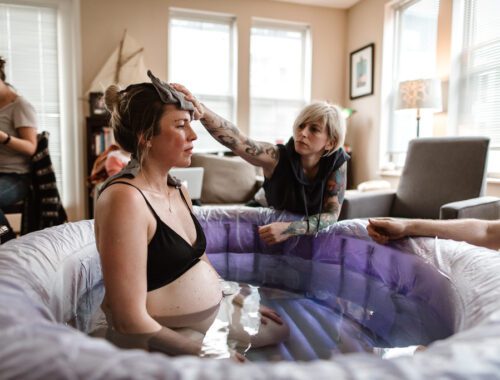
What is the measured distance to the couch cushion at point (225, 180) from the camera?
3.68 m

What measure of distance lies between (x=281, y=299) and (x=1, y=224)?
1346 mm

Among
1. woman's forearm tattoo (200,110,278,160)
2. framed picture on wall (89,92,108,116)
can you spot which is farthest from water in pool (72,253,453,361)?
framed picture on wall (89,92,108,116)

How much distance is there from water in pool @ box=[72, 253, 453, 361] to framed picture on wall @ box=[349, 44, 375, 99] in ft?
11.7

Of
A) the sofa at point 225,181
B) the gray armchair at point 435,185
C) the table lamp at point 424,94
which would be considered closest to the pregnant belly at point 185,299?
the gray armchair at point 435,185

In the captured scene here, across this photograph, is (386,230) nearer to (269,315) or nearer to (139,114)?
(269,315)

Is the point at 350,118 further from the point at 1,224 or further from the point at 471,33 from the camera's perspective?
the point at 1,224

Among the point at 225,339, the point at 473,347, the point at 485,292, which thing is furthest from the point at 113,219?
the point at 485,292

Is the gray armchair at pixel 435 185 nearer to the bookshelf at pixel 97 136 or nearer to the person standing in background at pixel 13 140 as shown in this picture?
the person standing in background at pixel 13 140

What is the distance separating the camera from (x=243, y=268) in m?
1.96

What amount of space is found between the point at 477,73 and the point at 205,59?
3.06 meters

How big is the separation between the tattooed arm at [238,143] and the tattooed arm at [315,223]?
279 millimetres

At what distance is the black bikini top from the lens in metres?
1.06

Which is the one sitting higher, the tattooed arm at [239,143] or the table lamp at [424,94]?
the table lamp at [424,94]

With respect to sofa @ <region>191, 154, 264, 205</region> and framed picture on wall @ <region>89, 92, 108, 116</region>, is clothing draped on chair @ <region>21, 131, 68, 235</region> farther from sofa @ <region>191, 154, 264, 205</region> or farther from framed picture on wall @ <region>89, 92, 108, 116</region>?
framed picture on wall @ <region>89, 92, 108, 116</region>
